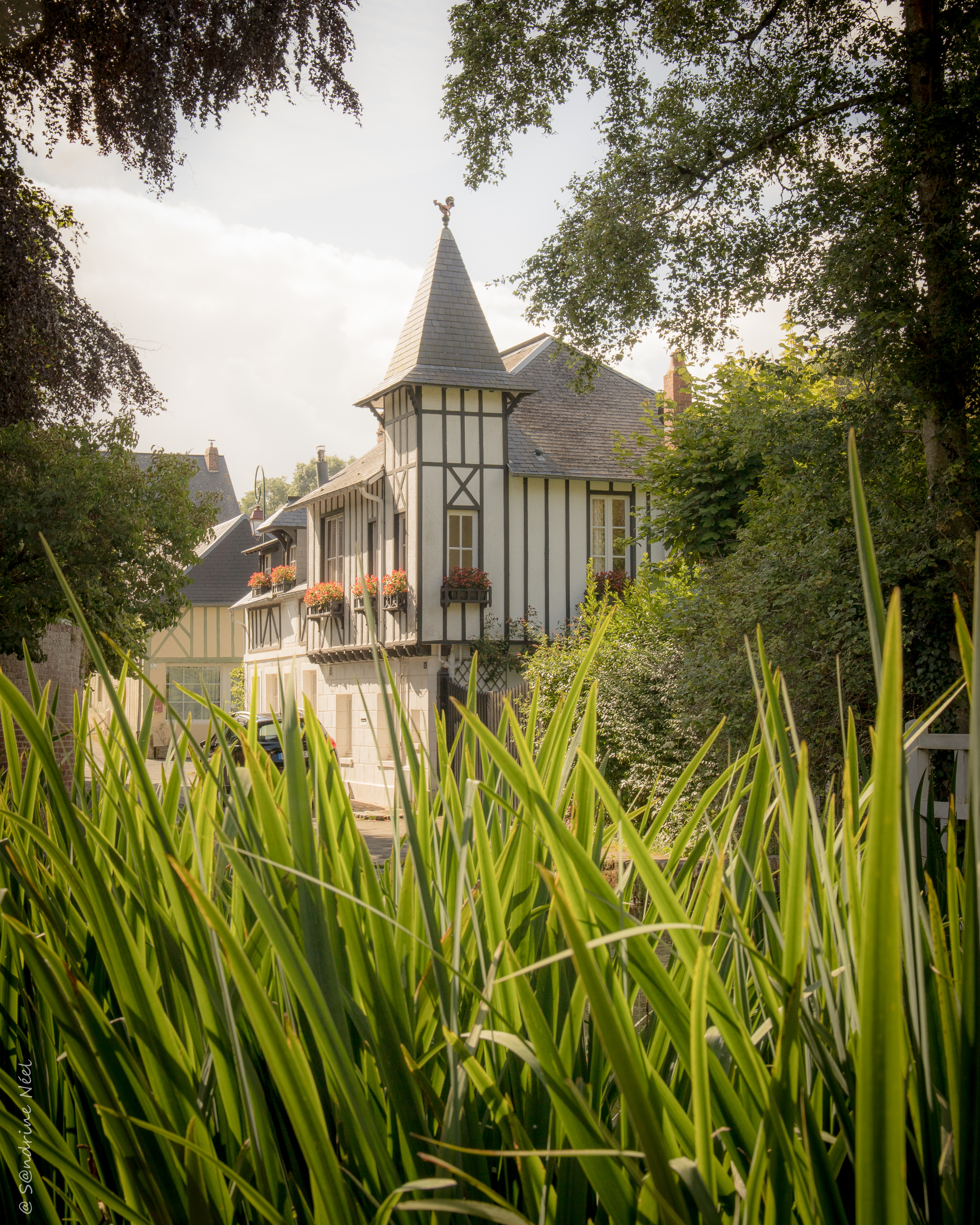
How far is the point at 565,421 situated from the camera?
1908 centimetres

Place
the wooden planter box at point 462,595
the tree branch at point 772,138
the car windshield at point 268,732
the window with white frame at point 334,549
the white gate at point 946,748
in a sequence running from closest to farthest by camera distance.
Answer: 1. the white gate at point 946,748
2. the tree branch at point 772,138
3. the car windshield at point 268,732
4. the wooden planter box at point 462,595
5. the window with white frame at point 334,549

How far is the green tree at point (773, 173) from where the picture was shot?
645 centimetres

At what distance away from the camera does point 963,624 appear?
2.00ft

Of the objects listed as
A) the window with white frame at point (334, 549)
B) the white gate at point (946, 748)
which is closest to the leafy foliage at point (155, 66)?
the white gate at point (946, 748)

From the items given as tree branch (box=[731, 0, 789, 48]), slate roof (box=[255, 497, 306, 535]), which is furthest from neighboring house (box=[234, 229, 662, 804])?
tree branch (box=[731, 0, 789, 48])

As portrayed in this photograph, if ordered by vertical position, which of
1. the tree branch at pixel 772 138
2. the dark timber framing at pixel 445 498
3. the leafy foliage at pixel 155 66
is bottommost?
the dark timber framing at pixel 445 498

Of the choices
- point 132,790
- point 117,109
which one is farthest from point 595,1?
point 132,790

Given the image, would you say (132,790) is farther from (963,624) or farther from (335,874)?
(963,624)

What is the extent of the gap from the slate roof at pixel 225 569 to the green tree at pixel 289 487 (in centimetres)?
2830

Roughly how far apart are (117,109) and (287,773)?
9.05 metres

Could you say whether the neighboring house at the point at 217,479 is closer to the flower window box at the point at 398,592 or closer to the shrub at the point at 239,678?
the shrub at the point at 239,678

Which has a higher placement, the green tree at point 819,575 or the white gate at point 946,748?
the green tree at point 819,575

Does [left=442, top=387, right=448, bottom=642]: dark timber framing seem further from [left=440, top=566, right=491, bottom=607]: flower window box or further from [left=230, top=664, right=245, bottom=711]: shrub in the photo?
[left=230, top=664, right=245, bottom=711]: shrub

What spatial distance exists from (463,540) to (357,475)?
3.50m
